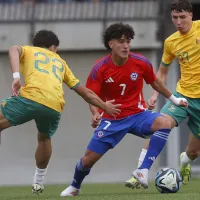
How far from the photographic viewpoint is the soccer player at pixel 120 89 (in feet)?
33.9

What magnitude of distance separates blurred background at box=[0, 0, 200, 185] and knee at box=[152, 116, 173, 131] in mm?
9138

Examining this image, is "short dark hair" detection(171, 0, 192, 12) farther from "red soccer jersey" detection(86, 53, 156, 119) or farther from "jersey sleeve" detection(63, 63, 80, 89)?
"jersey sleeve" detection(63, 63, 80, 89)

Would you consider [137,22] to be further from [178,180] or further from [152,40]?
[178,180]

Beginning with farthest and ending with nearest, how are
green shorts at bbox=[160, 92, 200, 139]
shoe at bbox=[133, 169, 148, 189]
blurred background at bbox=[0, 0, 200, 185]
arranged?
blurred background at bbox=[0, 0, 200, 185] < green shorts at bbox=[160, 92, 200, 139] < shoe at bbox=[133, 169, 148, 189]

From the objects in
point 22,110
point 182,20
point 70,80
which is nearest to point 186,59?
point 182,20

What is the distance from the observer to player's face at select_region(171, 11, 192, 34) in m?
10.8

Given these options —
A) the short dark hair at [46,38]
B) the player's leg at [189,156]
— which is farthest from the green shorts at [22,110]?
the player's leg at [189,156]

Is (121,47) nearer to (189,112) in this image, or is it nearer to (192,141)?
(189,112)

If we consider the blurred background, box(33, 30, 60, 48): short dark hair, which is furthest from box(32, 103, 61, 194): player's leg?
the blurred background

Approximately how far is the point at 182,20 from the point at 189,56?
46 centimetres

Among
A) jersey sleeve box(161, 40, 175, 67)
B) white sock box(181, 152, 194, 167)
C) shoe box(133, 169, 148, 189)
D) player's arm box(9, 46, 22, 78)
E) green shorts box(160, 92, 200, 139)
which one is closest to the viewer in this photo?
player's arm box(9, 46, 22, 78)

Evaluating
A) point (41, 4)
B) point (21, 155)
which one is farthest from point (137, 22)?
point (21, 155)

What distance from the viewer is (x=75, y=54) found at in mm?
19797

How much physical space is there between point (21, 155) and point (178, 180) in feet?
33.8
